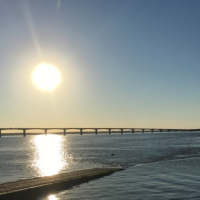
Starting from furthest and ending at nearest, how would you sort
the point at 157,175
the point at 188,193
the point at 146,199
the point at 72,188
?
the point at 157,175 → the point at 72,188 → the point at 188,193 → the point at 146,199

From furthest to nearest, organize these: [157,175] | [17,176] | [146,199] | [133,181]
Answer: [17,176] → [157,175] → [133,181] → [146,199]

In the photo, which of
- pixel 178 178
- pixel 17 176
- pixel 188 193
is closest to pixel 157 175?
pixel 178 178

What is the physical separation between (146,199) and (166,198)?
6.63 ft

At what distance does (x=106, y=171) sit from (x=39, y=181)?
12.1 m

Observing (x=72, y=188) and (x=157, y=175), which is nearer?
(x=72, y=188)

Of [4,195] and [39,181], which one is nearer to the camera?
[4,195]

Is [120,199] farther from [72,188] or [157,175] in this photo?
[157,175]

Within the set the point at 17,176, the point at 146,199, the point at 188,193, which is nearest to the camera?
the point at 146,199

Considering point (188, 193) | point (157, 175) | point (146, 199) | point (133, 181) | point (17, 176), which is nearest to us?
point (146, 199)

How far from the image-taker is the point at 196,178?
38.5 m

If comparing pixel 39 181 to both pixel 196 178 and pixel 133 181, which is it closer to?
pixel 133 181

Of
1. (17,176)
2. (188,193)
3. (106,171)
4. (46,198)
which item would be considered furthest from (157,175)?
(17,176)

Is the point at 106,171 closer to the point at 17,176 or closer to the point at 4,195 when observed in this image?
the point at 17,176

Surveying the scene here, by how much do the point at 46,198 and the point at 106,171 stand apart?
15.9 m
